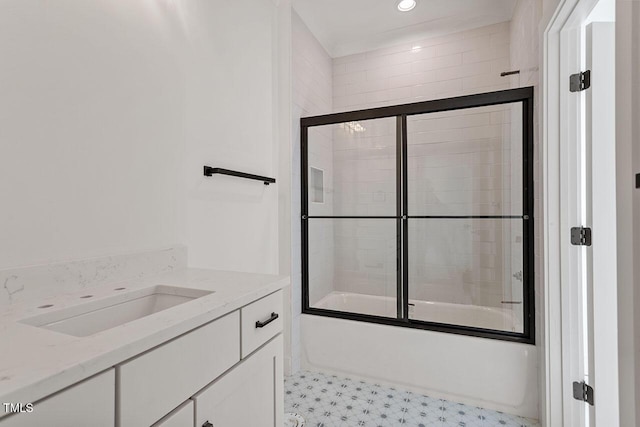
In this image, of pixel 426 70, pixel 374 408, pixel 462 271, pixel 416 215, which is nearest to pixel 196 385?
pixel 374 408

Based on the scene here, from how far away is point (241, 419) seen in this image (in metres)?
0.97

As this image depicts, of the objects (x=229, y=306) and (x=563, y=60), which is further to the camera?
(x=563, y=60)

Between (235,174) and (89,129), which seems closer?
(89,129)

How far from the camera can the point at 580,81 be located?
1.45 metres

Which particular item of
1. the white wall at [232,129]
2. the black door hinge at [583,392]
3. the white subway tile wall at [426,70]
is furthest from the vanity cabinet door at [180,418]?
the white subway tile wall at [426,70]

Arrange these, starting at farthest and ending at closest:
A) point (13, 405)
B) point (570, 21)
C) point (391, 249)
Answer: point (391, 249) → point (570, 21) → point (13, 405)

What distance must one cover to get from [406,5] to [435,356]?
2453 millimetres

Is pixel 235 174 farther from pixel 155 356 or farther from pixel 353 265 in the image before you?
pixel 353 265

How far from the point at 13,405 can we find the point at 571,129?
6.65 ft

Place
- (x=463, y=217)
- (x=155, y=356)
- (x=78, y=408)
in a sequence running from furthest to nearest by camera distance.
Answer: (x=463, y=217) < (x=155, y=356) < (x=78, y=408)

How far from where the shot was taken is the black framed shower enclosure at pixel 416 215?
1.84 metres

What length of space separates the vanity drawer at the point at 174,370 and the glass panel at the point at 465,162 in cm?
172

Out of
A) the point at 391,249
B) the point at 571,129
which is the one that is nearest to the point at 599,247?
the point at 571,129

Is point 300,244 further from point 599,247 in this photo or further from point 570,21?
point 570,21
